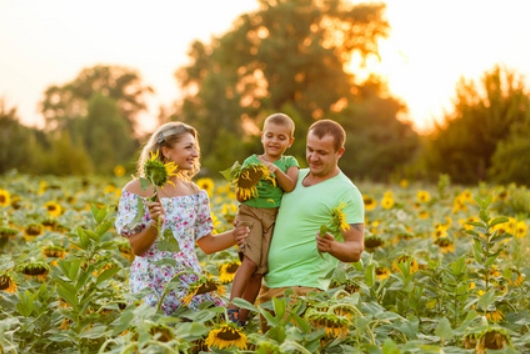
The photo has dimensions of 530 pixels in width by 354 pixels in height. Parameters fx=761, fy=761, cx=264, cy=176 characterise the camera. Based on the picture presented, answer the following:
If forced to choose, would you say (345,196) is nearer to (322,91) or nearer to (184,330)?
(184,330)

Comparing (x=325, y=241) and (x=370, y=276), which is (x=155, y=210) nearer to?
(x=325, y=241)

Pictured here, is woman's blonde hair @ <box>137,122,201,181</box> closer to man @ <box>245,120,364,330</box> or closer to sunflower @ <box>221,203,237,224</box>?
man @ <box>245,120,364,330</box>

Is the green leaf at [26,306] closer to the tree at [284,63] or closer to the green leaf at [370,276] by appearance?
the green leaf at [370,276]

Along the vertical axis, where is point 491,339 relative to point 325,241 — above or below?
below

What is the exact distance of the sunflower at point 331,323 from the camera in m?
2.75

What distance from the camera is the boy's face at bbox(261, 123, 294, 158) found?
3723 millimetres

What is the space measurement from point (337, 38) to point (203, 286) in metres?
37.4

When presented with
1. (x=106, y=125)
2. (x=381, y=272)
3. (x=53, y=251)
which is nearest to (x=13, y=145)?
(x=53, y=251)

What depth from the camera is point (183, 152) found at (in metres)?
3.68

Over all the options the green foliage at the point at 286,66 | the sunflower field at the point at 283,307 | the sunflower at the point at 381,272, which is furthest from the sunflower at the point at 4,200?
the green foliage at the point at 286,66

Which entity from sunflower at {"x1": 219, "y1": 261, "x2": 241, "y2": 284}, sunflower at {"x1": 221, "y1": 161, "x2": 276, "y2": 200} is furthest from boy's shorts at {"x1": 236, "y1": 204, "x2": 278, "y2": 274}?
sunflower at {"x1": 219, "y1": 261, "x2": 241, "y2": 284}

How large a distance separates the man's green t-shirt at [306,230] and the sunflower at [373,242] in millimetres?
1422

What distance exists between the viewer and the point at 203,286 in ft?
10.7

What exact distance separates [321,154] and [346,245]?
0.46m
